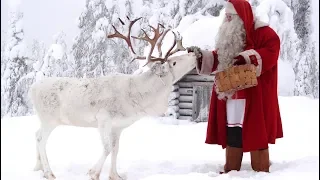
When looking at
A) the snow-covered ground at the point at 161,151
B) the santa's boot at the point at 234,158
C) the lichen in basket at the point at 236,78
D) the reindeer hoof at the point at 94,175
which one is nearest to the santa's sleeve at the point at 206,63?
the lichen in basket at the point at 236,78

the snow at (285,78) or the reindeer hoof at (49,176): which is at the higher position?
the reindeer hoof at (49,176)

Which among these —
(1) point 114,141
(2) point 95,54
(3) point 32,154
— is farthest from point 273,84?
(2) point 95,54

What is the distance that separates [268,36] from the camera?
2.37m

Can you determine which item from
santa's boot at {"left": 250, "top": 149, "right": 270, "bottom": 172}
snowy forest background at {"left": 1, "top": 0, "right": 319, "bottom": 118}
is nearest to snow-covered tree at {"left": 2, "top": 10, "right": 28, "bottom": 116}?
snowy forest background at {"left": 1, "top": 0, "right": 319, "bottom": 118}

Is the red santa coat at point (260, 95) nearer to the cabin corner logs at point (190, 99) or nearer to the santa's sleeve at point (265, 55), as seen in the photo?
the santa's sleeve at point (265, 55)

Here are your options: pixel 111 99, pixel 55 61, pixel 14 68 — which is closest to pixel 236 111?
pixel 111 99

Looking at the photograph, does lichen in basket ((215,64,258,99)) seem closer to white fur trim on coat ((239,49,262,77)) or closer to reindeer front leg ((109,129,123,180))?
white fur trim on coat ((239,49,262,77))

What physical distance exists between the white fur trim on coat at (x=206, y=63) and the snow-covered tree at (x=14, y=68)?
3.27 meters

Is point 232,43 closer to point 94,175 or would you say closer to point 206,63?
point 206,63

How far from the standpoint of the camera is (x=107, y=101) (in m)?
2.31

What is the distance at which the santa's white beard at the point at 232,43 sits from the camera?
2404mm

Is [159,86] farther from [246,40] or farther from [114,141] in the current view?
[246,40]

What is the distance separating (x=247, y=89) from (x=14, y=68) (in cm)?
411

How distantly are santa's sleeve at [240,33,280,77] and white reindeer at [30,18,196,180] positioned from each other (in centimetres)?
33
